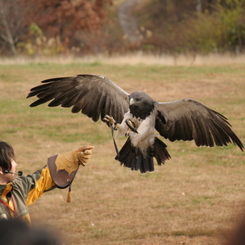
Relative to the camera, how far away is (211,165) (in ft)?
29.7

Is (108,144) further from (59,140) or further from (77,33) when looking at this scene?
(77,33)

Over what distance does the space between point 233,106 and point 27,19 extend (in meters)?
19.0

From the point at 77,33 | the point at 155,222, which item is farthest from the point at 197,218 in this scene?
the point at 77,33

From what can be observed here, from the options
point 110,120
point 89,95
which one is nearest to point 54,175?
point 110,120

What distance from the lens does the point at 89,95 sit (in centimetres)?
574

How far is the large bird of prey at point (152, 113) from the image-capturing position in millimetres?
5312

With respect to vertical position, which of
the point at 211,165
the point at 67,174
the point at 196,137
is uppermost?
the point at 67,174

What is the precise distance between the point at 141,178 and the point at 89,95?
10.3 ft

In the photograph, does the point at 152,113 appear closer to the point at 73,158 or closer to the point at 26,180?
the point at 73,158

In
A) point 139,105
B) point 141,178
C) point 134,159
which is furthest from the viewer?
point 141,178

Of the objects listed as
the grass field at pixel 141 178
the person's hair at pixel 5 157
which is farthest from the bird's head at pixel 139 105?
the person's hair at pixel 5 157

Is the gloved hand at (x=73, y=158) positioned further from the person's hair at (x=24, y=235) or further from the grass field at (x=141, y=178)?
the person's hair at (x=24, y=235)

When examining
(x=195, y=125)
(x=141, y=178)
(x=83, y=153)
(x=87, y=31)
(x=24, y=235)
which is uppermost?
(x=24, y=235)

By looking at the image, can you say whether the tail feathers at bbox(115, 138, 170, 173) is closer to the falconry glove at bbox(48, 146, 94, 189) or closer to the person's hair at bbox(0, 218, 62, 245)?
the falconry glove at bbox(48, 146, 94, 189)
